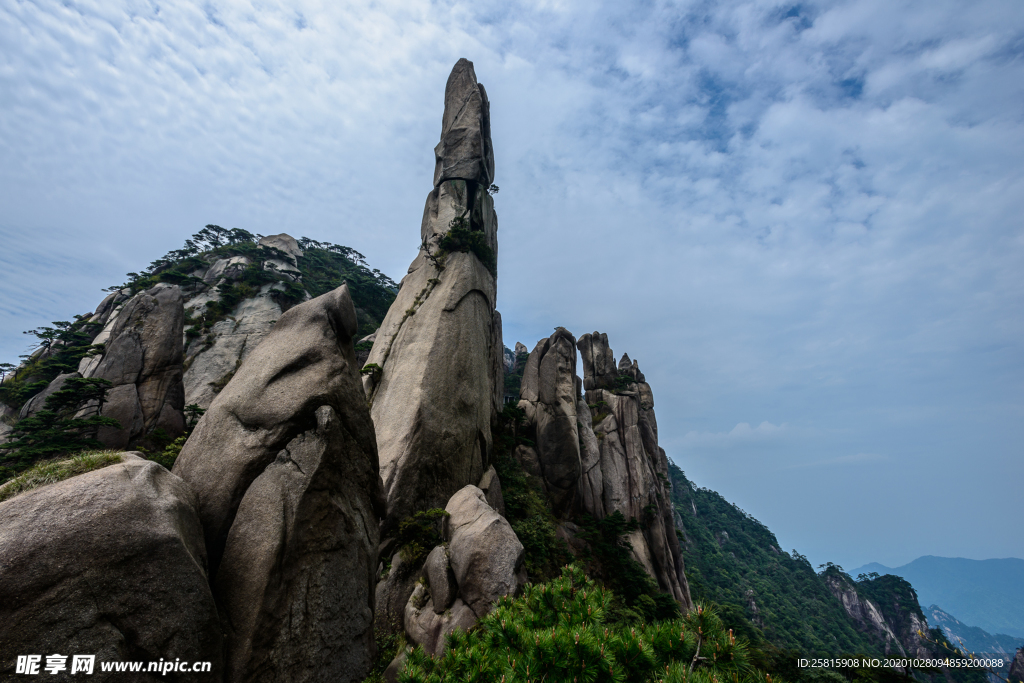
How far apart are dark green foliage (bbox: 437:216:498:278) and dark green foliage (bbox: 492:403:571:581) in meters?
9.45

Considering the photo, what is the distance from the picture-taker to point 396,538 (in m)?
12.0

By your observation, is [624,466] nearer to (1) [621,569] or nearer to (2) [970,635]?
(1) [621,569]

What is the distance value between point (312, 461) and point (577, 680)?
491 cm

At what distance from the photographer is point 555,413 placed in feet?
85.4

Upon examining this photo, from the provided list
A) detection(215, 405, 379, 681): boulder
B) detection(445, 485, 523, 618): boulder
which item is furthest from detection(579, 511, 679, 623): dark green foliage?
detection(215, 405, 379, 681): boulder

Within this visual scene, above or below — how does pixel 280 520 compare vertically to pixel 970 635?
above

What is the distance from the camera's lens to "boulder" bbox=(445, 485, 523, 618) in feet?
28.4

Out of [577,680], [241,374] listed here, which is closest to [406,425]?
[241,374]

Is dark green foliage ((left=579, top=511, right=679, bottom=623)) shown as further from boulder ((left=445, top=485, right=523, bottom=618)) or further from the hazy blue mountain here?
the hazy blue mountain

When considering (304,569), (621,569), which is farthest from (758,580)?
(304,569)

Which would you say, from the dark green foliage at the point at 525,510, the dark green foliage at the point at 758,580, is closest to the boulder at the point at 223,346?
the dark green foliage at the point at 525,510

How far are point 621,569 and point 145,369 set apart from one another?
2593cm

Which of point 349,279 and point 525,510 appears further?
point 349,279

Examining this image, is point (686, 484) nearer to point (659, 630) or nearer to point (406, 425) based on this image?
point (406, 425)
